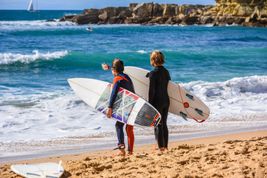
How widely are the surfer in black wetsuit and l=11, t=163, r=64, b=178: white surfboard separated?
4.59ft

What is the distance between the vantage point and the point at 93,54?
23.7 m

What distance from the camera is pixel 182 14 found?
77125mm

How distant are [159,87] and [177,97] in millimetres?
926

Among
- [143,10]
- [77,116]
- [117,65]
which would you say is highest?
[117,65]

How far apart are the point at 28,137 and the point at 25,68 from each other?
11.3m

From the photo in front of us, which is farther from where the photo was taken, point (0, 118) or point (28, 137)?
point (0, 118)

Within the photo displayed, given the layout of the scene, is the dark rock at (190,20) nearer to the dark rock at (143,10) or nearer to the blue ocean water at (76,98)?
the dark rock at (143,10)

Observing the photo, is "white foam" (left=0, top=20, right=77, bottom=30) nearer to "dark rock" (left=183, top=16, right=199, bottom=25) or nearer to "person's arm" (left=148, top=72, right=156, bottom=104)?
"dark rock" (left=183, top=16, right=199, bottom=25)

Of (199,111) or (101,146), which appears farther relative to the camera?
(101,146)

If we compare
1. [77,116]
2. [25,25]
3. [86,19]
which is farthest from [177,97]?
[86,19]

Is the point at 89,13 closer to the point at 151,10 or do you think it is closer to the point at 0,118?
the point at 151,10

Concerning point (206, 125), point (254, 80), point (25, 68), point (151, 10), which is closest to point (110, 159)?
point (206, 125)

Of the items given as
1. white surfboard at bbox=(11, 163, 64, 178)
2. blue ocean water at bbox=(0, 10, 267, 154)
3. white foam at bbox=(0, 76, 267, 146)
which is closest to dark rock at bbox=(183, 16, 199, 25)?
blue ocean water at bbox=(0, 10, 267, 154)

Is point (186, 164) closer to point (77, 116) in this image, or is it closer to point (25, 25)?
point (77, 116)
